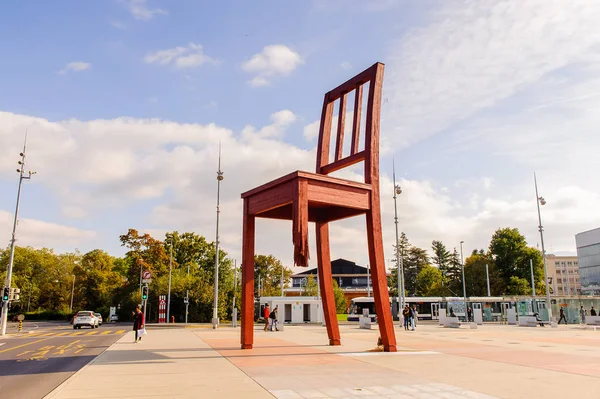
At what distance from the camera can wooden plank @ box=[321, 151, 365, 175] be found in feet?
43.5

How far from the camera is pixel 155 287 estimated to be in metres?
49.1

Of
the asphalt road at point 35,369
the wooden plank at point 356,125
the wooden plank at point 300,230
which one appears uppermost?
the wooden plank at point 356,125

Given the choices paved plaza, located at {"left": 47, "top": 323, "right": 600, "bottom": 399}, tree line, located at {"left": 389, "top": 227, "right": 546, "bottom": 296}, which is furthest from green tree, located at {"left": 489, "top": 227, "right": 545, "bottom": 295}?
paved plaza, located at {"left": 47, "top": 323, "right": 600, "bottom": 399}

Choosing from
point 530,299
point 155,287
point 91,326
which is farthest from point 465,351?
point 155,287

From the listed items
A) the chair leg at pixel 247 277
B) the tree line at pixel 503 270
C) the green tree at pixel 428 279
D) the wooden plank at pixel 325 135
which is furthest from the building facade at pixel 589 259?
the chair leg at pixel 247 277

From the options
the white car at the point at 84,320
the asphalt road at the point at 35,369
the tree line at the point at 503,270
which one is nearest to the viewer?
the asphalt road at the point at 35,369

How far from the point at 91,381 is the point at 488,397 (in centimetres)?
635

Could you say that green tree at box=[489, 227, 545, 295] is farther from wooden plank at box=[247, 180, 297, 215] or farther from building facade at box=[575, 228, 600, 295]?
wooden plank at box=[247, 180, 297, 215]

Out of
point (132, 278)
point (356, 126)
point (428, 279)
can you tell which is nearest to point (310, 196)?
point (356, 126)

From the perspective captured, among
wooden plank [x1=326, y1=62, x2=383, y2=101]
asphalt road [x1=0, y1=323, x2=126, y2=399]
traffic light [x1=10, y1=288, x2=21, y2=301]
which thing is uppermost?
wooden plank [x1=326, y1=62, x2=383, y2=101]

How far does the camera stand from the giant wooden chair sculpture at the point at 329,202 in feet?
38.7

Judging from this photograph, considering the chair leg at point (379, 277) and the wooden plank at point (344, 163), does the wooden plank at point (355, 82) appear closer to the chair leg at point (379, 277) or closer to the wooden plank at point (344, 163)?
the wooden plank at point (344, 163)

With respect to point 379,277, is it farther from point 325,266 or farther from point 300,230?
point 300,230

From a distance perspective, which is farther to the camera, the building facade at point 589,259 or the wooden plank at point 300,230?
the building facade at point 589,259
